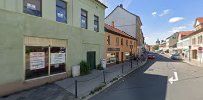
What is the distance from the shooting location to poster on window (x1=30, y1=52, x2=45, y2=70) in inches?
437

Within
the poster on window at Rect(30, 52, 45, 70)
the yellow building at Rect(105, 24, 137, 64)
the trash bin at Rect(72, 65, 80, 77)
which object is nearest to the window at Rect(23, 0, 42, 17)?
the poster on window at Rect(30, 52, 45, 70)

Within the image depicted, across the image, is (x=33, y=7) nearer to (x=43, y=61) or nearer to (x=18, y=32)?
(x=18, y=32)

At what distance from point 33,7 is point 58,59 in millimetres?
3853

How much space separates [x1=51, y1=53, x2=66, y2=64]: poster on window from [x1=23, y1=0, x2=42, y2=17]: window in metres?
2.82

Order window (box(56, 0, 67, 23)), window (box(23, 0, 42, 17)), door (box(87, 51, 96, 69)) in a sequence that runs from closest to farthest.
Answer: window (box(23, 0, 42, 17))
window (box(56, 0, 67, 23))
door (box(87, 51, 96, 69))

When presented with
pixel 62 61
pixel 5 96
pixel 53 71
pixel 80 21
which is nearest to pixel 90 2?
pixel 80 21

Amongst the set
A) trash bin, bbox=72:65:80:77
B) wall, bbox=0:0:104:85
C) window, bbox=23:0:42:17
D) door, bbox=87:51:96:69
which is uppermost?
window, bbox=23:0:42:17

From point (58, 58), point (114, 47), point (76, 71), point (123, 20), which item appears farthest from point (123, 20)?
point (58, 58)

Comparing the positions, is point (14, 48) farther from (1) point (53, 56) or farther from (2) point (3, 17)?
(1) point (53, 56)

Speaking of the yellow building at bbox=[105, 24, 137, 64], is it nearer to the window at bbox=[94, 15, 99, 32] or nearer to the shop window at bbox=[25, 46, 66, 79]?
the window at bbox=[94, 15, 99, 32]

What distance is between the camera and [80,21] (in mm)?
16406

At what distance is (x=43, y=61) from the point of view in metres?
12.0

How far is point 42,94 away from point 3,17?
12.6ft

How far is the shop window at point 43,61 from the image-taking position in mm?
10890
